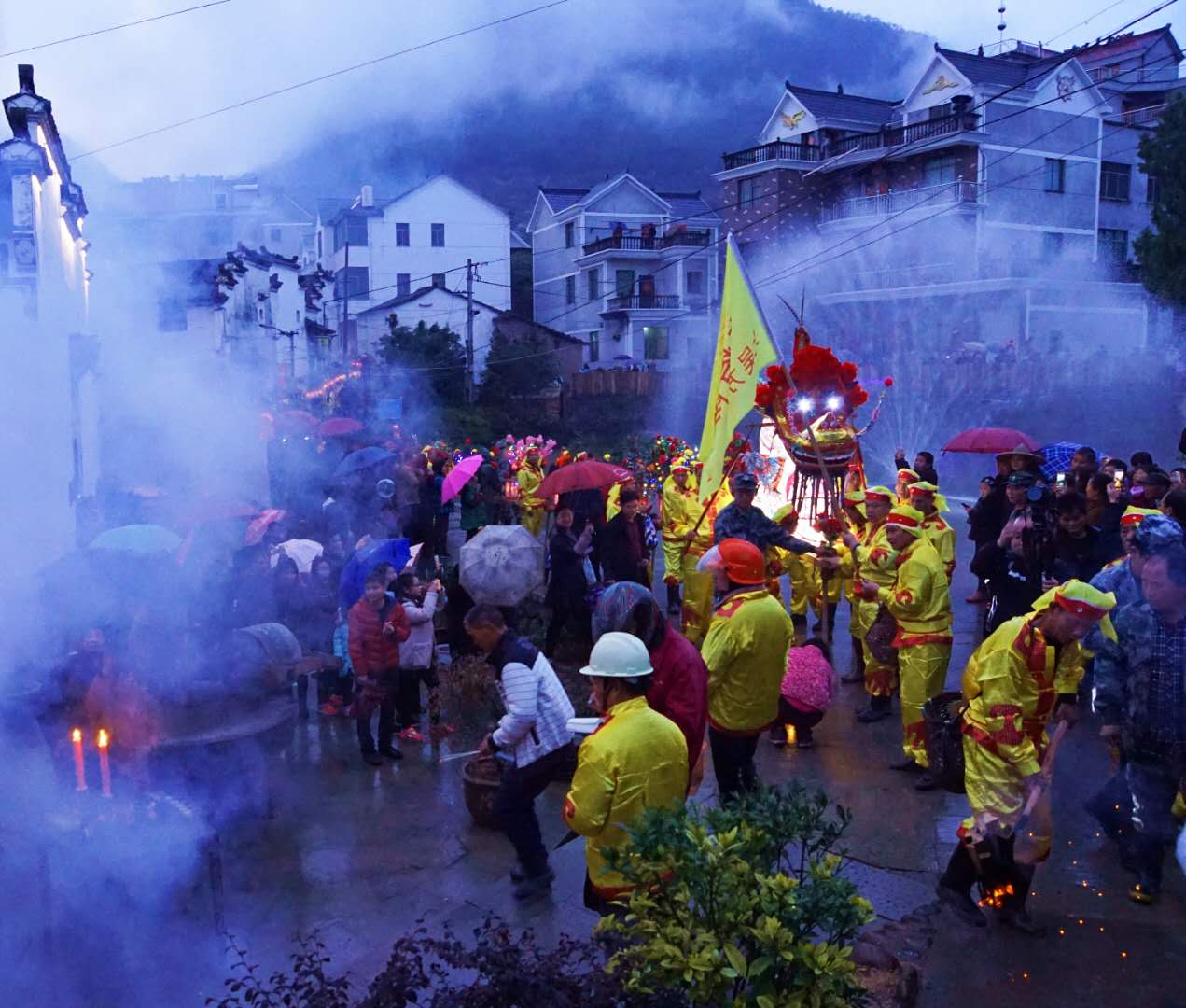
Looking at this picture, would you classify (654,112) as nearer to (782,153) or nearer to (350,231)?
(350,231)

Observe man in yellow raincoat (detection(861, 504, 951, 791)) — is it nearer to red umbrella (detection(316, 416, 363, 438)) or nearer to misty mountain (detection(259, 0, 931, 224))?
red umbrella (detection(316, 416, 363, 438))

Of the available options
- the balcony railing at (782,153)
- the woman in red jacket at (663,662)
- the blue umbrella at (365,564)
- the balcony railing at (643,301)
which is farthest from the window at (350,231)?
the woman in red jacket at (663,662)

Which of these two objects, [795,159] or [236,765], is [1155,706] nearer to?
[236,765]

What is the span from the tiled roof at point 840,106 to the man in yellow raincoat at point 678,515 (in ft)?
90.5

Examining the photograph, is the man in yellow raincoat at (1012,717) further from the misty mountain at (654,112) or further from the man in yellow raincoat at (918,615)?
the misty mountain at (654,112)

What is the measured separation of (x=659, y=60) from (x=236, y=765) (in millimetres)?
186388

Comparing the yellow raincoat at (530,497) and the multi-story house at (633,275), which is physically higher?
the multi-story house at (633,275)

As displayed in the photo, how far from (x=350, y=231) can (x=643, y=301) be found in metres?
11.2

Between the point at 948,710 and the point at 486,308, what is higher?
the point at 486,308

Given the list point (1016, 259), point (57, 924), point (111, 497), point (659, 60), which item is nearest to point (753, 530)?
point (57, 924)

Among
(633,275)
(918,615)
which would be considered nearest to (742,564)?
(918,615)

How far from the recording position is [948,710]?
18.5 feet

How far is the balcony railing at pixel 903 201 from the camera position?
29344mm

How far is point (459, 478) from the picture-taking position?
12133 millimetres
